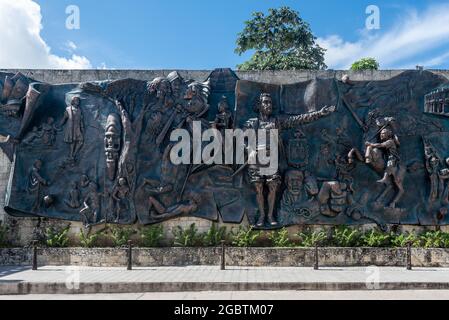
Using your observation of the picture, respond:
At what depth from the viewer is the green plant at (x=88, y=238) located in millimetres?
12375

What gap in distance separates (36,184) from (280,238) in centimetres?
786

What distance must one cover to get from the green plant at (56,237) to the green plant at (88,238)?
0.43 meters

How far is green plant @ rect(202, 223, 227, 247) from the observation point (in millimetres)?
12398

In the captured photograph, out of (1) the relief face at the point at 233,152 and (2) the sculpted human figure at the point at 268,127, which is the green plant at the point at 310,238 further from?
(2) the sculpted human figure at the point at 268,127

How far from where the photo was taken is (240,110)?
42.2 feet

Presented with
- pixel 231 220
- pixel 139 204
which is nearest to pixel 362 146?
pixel 231 220

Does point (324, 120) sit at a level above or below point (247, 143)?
above

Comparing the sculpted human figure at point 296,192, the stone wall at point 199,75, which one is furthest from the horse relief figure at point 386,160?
the stone wall at point 199,75

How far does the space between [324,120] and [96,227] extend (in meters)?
8.07

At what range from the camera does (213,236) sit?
12.5 meters

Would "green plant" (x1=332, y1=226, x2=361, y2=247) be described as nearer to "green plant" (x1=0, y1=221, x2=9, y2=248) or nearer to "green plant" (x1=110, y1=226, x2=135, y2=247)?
"green plant" (x1=110, y1=226, x2=135, y2=247)

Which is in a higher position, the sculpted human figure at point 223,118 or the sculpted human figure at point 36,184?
the sculpted human figure at point 223,118
